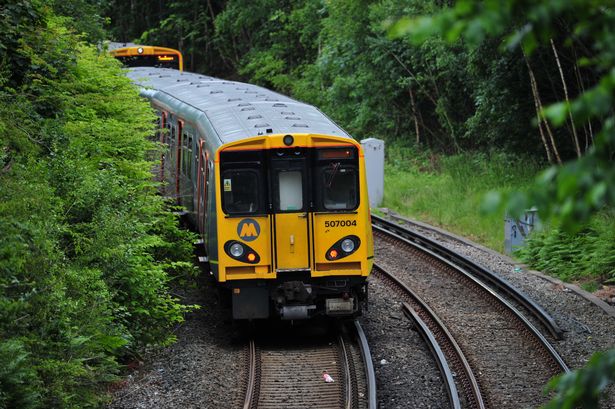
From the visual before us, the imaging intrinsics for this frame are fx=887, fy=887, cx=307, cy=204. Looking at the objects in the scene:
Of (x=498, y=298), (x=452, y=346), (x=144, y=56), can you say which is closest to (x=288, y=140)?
(x=452, y=346)

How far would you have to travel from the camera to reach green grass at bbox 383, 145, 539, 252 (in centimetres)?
1975

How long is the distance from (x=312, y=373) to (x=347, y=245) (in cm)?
175

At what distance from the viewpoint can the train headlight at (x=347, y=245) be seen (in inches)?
455

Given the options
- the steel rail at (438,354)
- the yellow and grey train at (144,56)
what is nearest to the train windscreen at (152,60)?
the yellow and grey train at (144,56)

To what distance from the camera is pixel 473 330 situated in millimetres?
12594

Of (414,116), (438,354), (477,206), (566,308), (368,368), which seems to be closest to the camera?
(368,368)

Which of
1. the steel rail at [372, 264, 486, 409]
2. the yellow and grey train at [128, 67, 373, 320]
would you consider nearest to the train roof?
the yellow and grey train at [128, 67, 373, 320]

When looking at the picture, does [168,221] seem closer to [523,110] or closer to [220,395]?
[220,395]

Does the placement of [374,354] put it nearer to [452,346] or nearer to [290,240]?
[452,346]

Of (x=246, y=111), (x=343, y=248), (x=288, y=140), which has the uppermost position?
(x=246, y=111)

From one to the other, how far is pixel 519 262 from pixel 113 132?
810 centimetres

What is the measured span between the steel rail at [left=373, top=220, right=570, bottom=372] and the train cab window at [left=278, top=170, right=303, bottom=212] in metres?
3.66

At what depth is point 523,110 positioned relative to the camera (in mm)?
23031

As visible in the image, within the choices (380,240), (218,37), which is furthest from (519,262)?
(218,37)
